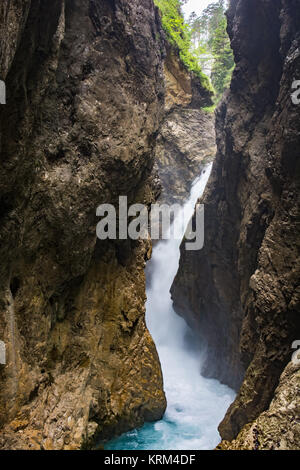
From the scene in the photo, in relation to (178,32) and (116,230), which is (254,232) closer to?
(116,230)

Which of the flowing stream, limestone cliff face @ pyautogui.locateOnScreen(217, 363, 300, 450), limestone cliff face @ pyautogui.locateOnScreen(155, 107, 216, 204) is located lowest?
the flowing stream

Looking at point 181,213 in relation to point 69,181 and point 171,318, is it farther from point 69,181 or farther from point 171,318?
point 69,181

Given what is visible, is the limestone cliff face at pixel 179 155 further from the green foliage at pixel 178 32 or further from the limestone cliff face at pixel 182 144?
the green foliage at pixel 178 32

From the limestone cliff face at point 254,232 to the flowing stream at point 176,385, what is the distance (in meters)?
0.93

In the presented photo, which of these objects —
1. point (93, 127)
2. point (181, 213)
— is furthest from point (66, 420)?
point (181, 213)

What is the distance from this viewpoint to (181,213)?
20.3m

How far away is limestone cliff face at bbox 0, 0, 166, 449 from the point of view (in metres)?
5.27

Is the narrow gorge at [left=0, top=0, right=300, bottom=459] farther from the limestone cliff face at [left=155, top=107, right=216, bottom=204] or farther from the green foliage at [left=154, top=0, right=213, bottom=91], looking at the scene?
the limestone cliff face at [left=155, top=107, right=216, bottom=204]

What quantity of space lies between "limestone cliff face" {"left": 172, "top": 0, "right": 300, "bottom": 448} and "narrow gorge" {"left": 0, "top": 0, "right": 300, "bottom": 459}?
0.04 m

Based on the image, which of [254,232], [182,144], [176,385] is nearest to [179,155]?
[182,144]

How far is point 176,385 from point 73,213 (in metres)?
9.34

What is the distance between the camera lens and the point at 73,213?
702cm

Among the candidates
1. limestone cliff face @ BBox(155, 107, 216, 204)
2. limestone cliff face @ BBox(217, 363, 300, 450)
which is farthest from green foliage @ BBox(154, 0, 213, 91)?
limestone cliff face @ BBox(217, 363, 300, 450)

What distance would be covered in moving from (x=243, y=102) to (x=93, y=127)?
18.9 ft
